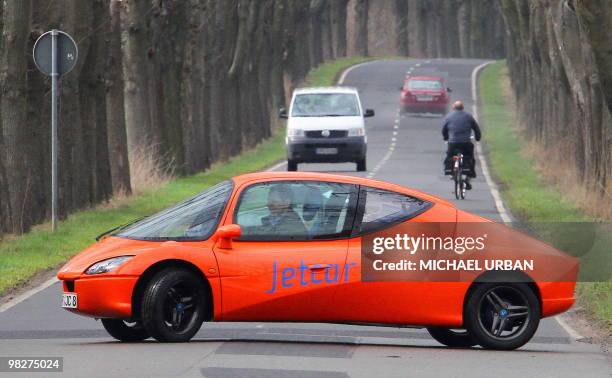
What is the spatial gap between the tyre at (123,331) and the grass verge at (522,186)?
4.41 metres

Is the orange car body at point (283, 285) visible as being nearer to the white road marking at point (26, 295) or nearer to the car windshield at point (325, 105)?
the white road marking at point (26, 295)

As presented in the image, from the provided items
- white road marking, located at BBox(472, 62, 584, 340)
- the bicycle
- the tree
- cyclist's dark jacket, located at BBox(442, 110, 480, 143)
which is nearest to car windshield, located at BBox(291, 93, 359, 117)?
white road marking, located at BBox(472, 62, 584, 340)

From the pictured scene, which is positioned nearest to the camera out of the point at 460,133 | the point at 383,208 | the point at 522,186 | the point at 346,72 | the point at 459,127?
the point at 383,208

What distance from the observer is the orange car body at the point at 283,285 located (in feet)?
42.2

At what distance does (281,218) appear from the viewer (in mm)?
13188

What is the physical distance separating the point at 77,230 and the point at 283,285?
1251cm

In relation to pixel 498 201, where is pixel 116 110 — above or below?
above

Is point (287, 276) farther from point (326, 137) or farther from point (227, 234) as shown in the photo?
point (326, 137)

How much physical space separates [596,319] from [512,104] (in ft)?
219

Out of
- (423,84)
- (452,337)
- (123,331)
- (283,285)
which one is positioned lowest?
(423,84)

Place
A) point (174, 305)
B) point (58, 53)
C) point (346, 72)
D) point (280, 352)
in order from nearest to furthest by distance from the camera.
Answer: point (280, 352)
point (174, 305)
point (58, 53)
point (346, 72)

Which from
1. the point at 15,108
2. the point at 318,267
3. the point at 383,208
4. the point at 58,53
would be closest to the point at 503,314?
the point at 383,208

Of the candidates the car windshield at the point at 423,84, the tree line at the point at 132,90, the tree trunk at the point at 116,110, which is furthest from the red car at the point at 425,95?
the tree trunk at the point at 116,110

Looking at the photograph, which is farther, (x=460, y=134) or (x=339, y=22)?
(x=339, y=22)
